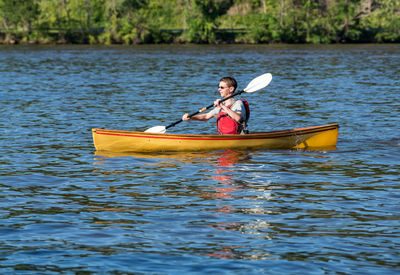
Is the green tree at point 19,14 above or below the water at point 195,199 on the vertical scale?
above

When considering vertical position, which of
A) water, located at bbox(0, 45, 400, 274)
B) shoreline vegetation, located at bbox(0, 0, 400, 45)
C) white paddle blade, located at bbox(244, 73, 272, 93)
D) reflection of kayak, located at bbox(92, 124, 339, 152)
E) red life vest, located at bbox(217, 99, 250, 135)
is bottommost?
water, located at bbox(0, 45, 400, 274)

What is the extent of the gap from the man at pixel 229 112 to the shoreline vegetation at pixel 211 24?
6433 cm

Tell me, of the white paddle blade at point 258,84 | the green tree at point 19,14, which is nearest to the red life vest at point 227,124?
the white paddle blade at point 258,84

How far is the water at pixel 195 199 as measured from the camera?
679 centimetres

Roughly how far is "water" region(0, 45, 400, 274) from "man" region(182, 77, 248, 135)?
0.50m

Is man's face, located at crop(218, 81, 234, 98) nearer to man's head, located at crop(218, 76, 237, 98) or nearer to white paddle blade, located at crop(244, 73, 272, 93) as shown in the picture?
man's head, located at crop(218, 76, 237, 98)

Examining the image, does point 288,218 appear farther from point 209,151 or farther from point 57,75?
point 57,75

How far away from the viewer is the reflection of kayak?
12.9m

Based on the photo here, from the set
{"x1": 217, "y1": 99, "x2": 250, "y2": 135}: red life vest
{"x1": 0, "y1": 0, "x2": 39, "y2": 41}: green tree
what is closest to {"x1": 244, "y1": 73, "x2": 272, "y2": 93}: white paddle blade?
{"x1": 217, "y1": 99, "x2": 250, "y2": 135}: red life vest

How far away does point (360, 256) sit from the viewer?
269 inches

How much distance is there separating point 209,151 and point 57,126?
537cm

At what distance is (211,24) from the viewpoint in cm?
7831

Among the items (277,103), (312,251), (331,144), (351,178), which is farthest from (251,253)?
(277,103)

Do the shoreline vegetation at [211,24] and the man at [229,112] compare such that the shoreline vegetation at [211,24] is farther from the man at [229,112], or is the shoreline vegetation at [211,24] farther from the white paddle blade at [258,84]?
the man at [229,112]
